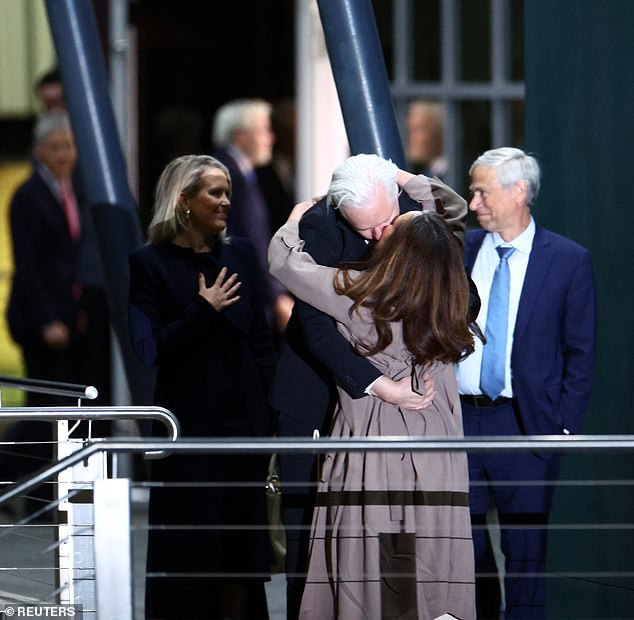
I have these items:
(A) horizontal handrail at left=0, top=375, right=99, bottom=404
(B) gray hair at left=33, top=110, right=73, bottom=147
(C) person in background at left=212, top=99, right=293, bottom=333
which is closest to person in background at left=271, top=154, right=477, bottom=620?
(A) horizontal handrail at left=0, top=375, right=99, bottom=404

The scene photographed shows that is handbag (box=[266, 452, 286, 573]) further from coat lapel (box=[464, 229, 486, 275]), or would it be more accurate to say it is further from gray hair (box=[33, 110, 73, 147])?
gray hair (box=[33, 110, 73, 147])

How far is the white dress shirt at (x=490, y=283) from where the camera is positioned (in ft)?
19.8

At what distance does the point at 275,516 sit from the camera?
6.15 m

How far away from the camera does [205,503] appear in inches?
242

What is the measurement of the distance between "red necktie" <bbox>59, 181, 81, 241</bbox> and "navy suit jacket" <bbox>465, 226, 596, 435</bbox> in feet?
13.9

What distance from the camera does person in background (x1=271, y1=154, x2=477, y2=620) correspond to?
5309 millimetres

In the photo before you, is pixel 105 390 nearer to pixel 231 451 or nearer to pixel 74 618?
pixel 74 618

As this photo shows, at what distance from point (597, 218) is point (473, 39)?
410 centimetres

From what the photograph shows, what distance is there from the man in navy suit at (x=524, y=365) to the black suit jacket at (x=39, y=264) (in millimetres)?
4139

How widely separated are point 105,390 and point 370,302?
5174mm

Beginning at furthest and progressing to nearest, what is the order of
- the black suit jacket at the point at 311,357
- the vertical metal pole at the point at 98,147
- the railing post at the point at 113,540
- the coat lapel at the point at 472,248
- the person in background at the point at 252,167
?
1. the person in background at the point at 252,167
2. the vertical metal pole at the point at 98,147
3. the coat lapel at the point at 472,248
4. the black suit jacket at the point at 311,357
5. the railing post at the point at 113,540

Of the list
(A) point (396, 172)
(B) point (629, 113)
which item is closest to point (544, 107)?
(B) point (629, 113)

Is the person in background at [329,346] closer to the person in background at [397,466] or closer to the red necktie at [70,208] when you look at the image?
the person in background at [397,466]

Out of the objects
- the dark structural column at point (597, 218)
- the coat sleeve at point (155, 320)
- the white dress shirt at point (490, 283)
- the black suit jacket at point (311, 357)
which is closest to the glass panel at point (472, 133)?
the dark structural column at point (597, 218)
